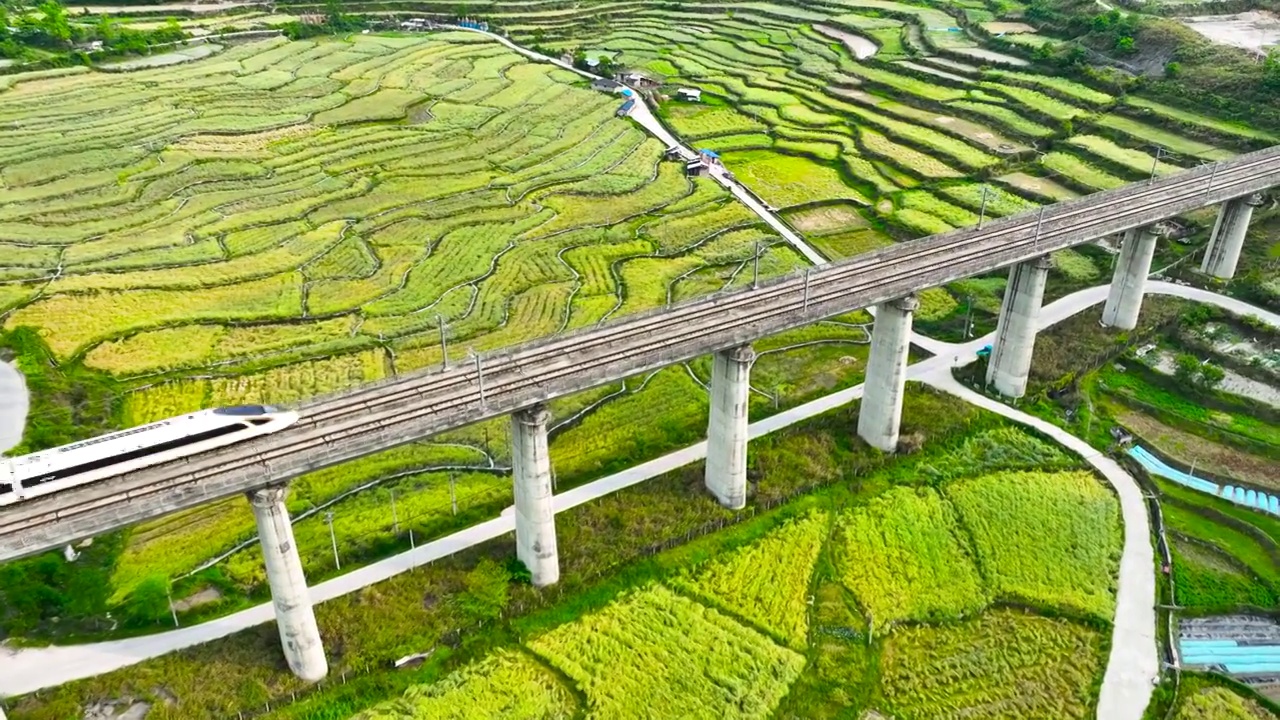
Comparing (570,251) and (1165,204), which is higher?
(1165,204)

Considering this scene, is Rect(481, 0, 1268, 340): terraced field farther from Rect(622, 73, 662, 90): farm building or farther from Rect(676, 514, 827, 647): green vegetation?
Rect(676, 514, 827, 647): green vegetation

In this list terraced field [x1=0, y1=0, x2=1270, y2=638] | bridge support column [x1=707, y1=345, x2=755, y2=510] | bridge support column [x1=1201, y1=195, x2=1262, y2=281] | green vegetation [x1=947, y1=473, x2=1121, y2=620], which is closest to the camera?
green vegetation [x1=947, y1=473, x2=1121, y2=620]

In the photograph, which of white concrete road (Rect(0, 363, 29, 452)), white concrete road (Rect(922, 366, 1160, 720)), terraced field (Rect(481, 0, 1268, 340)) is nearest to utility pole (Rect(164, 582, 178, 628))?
white concrete road (Rect(0, 363, 29, 452))

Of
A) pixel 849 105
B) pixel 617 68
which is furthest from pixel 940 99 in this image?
pixel 617 68

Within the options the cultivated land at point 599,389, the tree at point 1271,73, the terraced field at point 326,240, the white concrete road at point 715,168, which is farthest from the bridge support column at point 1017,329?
the tree at point 1271,73

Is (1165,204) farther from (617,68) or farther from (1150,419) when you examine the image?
(617,68)

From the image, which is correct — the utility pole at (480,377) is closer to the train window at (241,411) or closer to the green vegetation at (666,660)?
the train window at (241,411)
